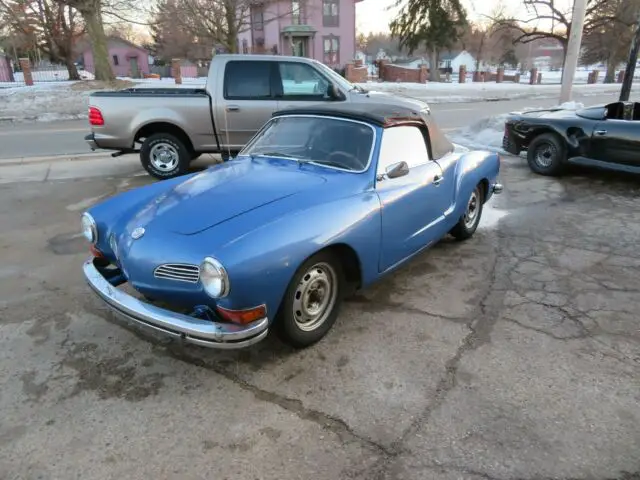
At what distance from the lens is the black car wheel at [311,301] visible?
295 cm

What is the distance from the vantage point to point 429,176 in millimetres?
4109

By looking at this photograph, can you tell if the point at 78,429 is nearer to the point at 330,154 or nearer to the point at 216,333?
the point at 216,333

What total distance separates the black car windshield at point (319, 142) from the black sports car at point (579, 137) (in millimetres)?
5141

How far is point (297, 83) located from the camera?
772 centimetres

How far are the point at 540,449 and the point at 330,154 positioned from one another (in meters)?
2.47

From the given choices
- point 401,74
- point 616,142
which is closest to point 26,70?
point 401,74

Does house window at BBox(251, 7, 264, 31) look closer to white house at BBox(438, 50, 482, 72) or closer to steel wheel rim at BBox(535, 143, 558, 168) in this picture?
steel wheel rim at BBox(535, 143, 558, 168)

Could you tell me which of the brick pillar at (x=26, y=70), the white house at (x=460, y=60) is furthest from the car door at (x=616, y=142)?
the white house at (x=460, y=60)

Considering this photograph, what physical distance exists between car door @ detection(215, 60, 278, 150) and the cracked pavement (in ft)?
11.9

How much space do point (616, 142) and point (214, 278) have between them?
6.81m

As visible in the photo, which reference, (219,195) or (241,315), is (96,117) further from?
(241,315)

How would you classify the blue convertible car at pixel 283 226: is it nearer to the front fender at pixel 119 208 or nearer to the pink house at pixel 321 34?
the front fender at pixel 119 208

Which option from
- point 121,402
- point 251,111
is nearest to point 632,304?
point 121,402

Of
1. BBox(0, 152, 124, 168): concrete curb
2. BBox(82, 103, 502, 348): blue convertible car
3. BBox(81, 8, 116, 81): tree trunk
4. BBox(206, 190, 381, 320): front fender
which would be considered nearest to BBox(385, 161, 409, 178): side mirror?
BBox(82, 103, 502, 348): blue convertible car
